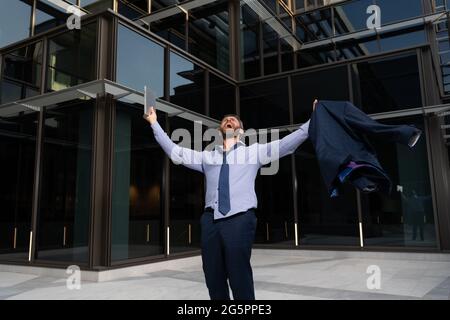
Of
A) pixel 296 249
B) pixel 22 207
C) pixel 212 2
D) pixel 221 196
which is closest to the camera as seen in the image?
pixel 221 196

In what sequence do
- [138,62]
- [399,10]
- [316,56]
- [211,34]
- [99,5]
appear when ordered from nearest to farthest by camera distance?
1. [138,62]
2. [99,5]
3. [211,34]
4. [399,10]
5. [316,56]

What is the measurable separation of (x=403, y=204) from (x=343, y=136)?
8.13 meters

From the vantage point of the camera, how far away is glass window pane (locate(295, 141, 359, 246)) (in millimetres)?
10273

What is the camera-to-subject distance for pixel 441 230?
29.4ft

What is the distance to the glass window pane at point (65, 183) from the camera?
7410 millimetres

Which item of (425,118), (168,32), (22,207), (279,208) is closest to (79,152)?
(22,207)

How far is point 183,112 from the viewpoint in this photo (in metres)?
8.88

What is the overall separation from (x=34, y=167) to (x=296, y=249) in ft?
21.6

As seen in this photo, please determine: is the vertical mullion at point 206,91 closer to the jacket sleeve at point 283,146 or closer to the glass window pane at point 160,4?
the glass window pane at point 160,4

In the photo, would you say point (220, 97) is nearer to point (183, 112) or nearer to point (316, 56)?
point (183, 112)

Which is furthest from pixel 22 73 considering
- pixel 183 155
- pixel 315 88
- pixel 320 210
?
pixel 320 210

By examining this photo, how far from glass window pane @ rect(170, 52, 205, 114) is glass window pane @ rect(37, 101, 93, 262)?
2256 mm

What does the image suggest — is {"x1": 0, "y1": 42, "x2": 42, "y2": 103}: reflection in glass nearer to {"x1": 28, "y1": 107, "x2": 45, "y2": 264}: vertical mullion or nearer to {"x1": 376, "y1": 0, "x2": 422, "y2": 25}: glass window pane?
{"x1": 28, "y1": 107, "x2": 45, "y2": 264}: vertical mullion
